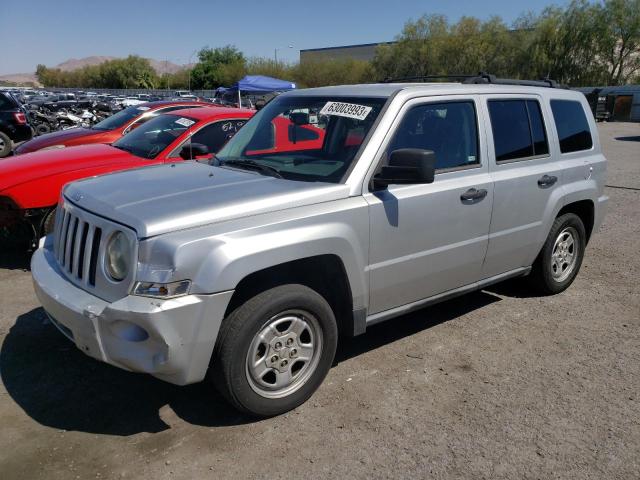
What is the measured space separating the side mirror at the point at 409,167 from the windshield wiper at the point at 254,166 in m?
0.71

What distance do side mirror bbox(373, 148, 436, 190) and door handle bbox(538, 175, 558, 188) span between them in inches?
65.0

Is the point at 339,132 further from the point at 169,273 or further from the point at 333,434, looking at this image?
the point at 333,434

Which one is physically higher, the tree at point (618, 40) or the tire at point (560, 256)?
the tree at point (618, 40)

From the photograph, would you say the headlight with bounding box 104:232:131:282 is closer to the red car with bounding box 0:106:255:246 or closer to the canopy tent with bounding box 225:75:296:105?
the red car with bounding box 0:106:255:246

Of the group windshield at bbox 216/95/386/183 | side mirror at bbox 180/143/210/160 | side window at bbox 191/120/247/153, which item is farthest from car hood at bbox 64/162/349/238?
side window at bbox 191/120/247/153

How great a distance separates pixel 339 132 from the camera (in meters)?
3.85

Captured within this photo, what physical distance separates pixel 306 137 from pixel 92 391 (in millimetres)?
2240

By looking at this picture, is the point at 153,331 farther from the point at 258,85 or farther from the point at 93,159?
the point at 258,85

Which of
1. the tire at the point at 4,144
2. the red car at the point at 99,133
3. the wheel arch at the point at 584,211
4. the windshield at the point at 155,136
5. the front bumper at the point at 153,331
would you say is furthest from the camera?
the tire at the point at 4,144

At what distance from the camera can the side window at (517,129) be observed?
433 centimetres

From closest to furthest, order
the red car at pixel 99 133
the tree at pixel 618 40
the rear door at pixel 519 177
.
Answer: the rear door at pixel 519 177 < the red car at pixel 99 133 < the tree at pixel 618 40

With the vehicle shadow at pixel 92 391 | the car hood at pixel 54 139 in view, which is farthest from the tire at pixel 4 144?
the vehicle shadow at pixel 92 391

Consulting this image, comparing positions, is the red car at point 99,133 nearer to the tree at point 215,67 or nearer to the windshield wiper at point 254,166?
the windshield wiper at point 254,166

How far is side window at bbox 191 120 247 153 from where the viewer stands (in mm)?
6691
